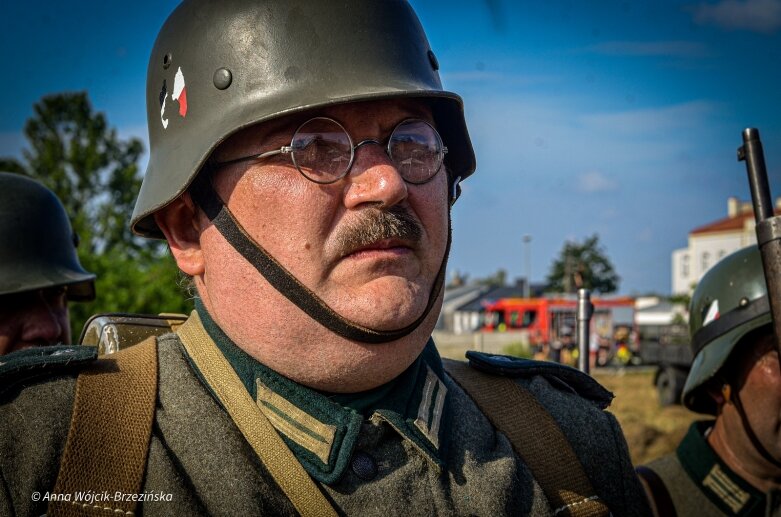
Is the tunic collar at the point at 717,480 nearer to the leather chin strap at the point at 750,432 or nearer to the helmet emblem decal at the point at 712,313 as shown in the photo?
the leather chin strap at the point at 750,432

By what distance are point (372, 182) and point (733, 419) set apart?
2230 millimetres

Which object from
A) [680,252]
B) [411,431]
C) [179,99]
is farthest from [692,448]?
[680,252]

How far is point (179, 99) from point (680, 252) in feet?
252

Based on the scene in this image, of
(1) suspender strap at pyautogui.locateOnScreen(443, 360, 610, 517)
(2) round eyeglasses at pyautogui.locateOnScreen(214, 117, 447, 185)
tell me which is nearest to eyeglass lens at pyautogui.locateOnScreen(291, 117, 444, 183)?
(2) round eyeglasses at pyautogui.locateOnScreen(214, 117, 447, 185)

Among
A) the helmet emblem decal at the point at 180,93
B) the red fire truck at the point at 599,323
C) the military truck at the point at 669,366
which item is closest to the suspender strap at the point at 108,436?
the helmet emblem decal at the point at 180,93

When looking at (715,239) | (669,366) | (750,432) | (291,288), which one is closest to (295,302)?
(291,288)

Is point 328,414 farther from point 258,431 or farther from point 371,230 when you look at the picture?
point 371,230

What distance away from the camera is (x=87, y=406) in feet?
5.52

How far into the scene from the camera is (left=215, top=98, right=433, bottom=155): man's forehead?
6.19ft

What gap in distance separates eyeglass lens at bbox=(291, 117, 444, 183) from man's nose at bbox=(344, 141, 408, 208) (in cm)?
3

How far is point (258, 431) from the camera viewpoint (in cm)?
181

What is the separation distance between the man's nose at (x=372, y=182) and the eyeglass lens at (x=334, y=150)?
0.03m

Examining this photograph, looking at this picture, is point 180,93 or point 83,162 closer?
point 180,93

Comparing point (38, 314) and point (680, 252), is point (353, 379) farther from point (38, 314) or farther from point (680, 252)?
point (680, 252)
